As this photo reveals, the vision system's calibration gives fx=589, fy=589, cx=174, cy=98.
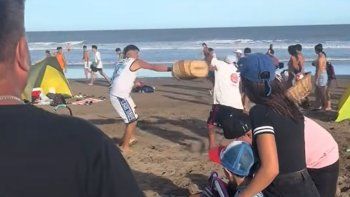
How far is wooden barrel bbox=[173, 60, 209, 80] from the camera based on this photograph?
359 inches

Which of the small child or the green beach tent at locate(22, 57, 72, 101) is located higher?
the small child

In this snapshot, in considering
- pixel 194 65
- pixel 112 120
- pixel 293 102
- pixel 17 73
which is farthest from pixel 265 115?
pixel 112 120

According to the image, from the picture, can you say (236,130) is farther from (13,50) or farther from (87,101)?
(87,101)

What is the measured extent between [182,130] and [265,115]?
8.13 metres

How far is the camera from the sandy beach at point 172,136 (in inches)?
287

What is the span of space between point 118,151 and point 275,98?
1904mm

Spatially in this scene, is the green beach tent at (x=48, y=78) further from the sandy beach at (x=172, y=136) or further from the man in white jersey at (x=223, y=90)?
the man in white jersey at (x=223, y=90)

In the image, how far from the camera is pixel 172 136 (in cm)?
1073

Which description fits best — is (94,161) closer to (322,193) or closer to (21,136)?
(21,136)

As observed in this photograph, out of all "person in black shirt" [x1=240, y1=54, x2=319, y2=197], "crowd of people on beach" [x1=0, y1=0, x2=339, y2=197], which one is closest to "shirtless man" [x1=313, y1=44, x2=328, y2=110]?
"crowd of people on beach" [x1=0, y1=0, x2=339, y2=197]

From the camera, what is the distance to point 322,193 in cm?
→ 352

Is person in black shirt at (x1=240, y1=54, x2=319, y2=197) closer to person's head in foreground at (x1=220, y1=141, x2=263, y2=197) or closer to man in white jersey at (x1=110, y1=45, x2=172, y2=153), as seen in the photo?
person's head in foreground at (x1=220, y1=141, x2=263, y2=197)

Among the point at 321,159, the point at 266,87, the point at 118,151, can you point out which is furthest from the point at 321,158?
the point at 118,151

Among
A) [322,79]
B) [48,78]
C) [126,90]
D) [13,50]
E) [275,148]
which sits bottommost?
[48,78]
